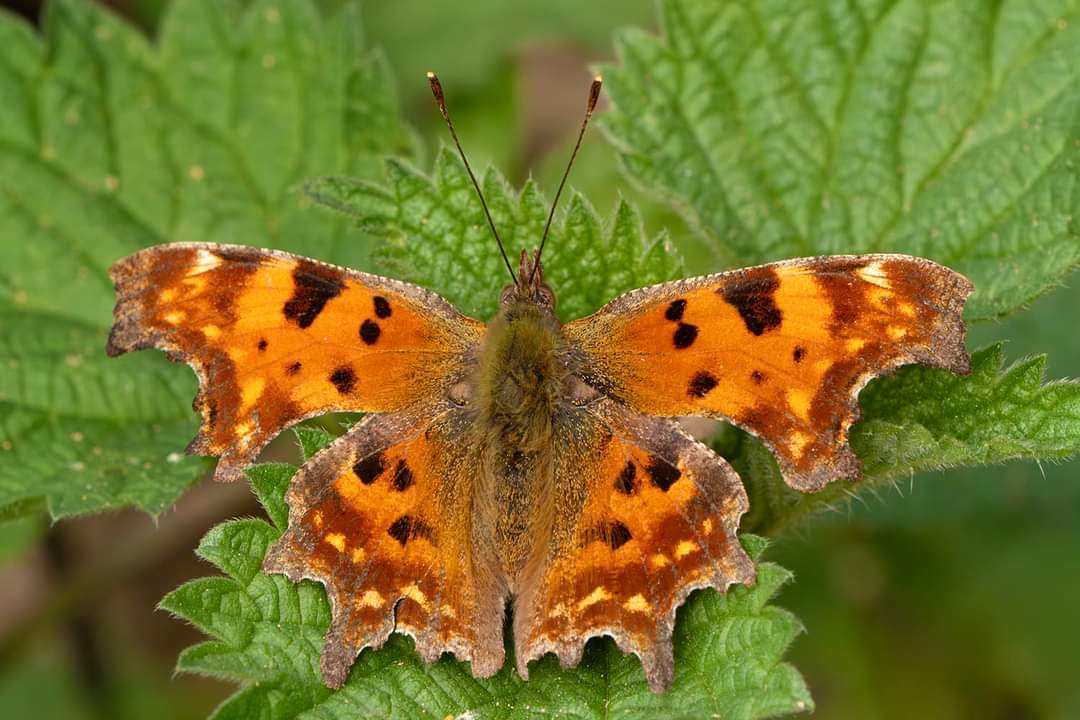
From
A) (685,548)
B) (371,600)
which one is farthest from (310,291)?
(685,548)

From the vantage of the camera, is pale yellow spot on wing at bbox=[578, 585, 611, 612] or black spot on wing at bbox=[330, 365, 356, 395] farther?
black spot on wing at bbox=[330, 365, 356, 395]

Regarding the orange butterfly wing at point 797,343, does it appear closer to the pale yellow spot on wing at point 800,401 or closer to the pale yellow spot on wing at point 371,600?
the pale yellow spot on wing at point 800,401

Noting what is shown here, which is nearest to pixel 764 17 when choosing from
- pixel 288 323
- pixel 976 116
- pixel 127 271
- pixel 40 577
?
pixel 976 116

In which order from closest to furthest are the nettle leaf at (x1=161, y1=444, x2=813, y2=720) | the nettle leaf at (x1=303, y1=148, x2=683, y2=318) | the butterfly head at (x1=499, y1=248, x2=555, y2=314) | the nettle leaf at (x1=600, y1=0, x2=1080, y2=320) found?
the nettle leaf at (x1=161, y1=444, x2=813, y2=720) < the butterfly head at (x1=499, y1=248, x2=555, y2=314) < the nettle leaf at (x1=303, y1=148, x2=683, y2=318) < the nettle leaf at (x1=600, y1=0, x2=1080, y2=320)

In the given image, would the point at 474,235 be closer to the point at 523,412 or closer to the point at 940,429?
the point at 523,412

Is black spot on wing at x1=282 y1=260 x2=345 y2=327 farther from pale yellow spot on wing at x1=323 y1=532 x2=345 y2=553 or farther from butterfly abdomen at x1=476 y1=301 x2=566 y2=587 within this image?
pale yellow spot on wing at x1=323 y1=532 x2=345 y2=553

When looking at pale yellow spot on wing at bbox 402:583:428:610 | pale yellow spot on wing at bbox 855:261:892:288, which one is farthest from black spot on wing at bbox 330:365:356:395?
pale yellow spot on wing at bbox 855:261:892:288
